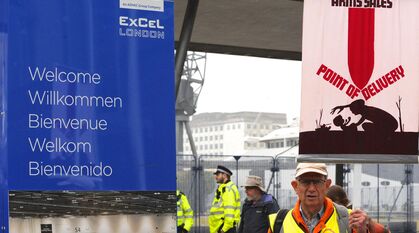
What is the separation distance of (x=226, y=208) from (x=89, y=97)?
944 centimetres

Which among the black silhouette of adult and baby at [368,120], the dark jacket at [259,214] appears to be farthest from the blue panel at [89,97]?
the dark jacket at [259,214]

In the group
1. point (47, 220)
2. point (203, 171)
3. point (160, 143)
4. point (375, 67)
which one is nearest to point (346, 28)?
point (375, 67)

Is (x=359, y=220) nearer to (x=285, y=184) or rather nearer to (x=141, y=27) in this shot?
(x=141, y=27)

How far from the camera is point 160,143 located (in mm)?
4523

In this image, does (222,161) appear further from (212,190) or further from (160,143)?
(160,143)

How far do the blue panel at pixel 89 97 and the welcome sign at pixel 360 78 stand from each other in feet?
3.84

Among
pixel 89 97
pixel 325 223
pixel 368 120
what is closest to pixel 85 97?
pixel 89 97

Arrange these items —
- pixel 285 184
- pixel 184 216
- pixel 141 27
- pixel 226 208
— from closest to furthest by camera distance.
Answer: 1. pixel 141 27
2. pixel 226 208
3. pixel 184 216
4. pixel 285 184

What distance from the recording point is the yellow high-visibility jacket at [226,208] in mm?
13508

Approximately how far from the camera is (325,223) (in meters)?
4.55

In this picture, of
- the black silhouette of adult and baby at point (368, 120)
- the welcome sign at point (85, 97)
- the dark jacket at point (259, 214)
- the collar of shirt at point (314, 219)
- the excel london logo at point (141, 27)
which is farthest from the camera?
the dark jacket at point (259, 214)

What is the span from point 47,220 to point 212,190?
70.6 feet

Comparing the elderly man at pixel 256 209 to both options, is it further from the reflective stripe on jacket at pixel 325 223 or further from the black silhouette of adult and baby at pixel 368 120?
the reflective stripe on jacket at pixel 325 223

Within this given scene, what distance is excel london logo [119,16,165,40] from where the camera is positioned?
4.50 m
